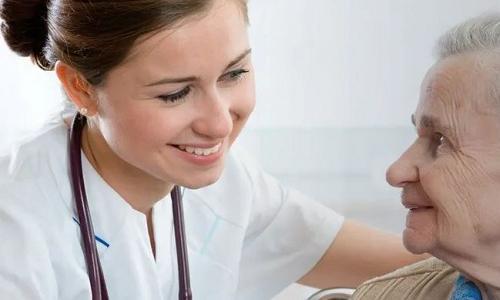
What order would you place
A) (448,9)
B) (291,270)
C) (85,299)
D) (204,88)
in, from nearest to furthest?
(204,88), (85,299), (291,270), (448,9)

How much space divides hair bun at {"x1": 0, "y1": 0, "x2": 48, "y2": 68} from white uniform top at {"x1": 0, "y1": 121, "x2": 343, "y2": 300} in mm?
137

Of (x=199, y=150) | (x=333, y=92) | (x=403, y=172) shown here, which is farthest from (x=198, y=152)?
(x=333, y=92)

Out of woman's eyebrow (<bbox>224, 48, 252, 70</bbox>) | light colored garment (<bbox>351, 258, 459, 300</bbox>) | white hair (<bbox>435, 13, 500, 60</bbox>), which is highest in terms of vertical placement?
white hair (<bbox>435, 13, 500, 60</bbox>)

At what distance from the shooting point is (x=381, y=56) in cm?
179

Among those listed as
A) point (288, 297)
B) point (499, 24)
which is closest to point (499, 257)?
point (499, 24)

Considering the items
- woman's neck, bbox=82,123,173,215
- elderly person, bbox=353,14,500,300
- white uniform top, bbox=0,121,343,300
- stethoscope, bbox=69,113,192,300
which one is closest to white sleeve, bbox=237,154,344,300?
white uniform top, bbox=0,121,343,300

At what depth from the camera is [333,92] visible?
6.01 ft

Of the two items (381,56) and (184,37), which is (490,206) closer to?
(184,37)

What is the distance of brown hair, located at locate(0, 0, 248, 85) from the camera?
1.11m

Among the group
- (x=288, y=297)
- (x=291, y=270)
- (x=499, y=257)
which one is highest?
(x=499, y=257)

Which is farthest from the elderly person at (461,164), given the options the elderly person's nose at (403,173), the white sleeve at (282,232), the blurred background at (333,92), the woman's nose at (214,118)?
the blurred background at (333,92)

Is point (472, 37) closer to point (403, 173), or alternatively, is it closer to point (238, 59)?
point (403, 173)

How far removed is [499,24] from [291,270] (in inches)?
28.0

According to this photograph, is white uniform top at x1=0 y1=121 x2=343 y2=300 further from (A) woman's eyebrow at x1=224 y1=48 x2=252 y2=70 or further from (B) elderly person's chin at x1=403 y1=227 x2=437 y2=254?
(B) elderly person's chin at x1=403 y1=227 x2=437 y2=254
